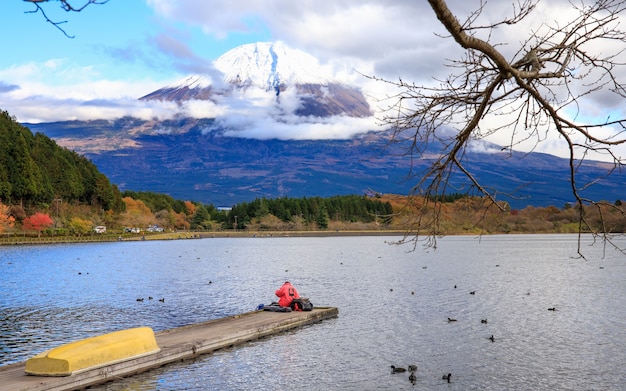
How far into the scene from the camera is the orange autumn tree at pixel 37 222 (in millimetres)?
126900

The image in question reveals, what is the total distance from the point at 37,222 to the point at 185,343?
118125mm

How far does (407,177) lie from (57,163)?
504 ft

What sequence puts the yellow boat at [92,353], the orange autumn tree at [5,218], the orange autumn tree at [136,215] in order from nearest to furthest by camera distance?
the yellow boat at [92,353] → the orange autumn tree at [5,218] → the orange autumn tree at [136,215]

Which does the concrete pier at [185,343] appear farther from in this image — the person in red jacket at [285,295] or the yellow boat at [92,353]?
the person in red jacket at [285,295]

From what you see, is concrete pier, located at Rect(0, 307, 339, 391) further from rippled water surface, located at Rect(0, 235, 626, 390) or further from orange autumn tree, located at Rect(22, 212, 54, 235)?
orange autumn tree, located at Rect(22, 212, 54, 235)

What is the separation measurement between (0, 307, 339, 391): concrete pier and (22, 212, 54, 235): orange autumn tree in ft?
362

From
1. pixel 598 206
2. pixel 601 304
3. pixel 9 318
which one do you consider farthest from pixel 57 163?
pixel 598 206

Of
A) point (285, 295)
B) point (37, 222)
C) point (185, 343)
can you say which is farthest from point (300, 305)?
point (37, 222)

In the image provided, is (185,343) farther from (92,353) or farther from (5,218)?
(5,218)

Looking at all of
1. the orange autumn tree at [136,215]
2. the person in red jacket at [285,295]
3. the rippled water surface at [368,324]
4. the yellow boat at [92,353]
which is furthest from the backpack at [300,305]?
the orange autumn tree at [136,215]

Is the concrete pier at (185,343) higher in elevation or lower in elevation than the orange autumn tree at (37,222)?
lower

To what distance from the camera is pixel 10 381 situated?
50.7 feet

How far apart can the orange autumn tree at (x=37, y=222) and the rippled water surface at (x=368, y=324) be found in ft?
225

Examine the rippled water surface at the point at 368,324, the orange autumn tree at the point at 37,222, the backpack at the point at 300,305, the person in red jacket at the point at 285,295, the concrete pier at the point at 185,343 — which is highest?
the orange autumn tree at the point at 37,222
